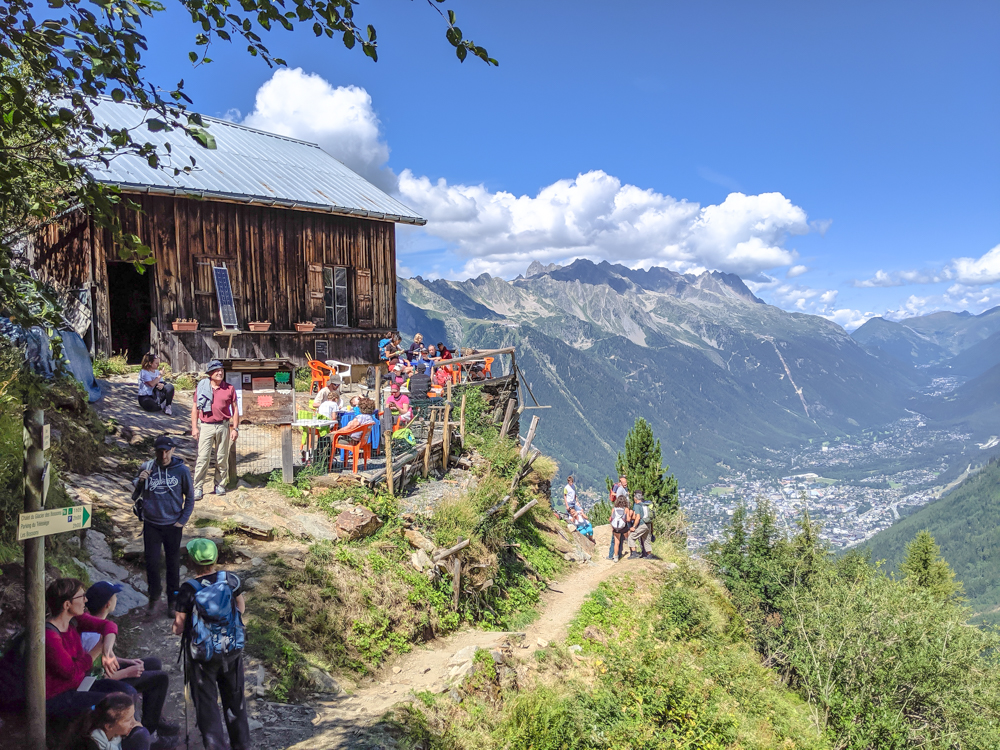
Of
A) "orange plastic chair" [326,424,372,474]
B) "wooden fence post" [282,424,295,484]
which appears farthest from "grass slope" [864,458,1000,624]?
"wooden fence post" [282,424,295,484]

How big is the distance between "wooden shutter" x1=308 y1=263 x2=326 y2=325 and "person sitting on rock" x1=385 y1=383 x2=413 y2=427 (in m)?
6.73

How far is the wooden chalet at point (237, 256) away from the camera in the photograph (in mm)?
15953

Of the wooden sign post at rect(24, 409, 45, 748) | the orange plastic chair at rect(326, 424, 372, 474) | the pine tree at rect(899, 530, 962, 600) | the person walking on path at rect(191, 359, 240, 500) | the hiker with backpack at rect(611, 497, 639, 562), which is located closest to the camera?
the wooden sign post at rect(24, 409, 45, 748)

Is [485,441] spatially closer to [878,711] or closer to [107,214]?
[878,711]

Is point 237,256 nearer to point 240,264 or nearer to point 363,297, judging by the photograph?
point 240,264

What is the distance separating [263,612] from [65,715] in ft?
10.7

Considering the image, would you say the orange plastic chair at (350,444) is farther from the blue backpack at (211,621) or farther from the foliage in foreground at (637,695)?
the blue backpack at (211,621)

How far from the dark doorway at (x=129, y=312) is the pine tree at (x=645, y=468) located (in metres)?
22.1

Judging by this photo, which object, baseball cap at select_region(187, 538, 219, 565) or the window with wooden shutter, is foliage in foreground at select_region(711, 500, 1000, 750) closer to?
baseball cap at select_region(187, 538, 219, 565)

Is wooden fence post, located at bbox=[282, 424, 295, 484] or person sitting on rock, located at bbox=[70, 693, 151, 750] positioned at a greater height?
wooden fence post, located at bbox=[282, 424, 295, 484]

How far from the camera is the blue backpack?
15.2 ft

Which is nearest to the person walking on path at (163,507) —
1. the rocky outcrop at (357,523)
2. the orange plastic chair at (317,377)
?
the rocky outcrop at (357,523)

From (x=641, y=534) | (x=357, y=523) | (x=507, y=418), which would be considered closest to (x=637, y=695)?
(x=357, y=523)

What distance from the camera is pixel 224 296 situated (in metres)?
17.7
